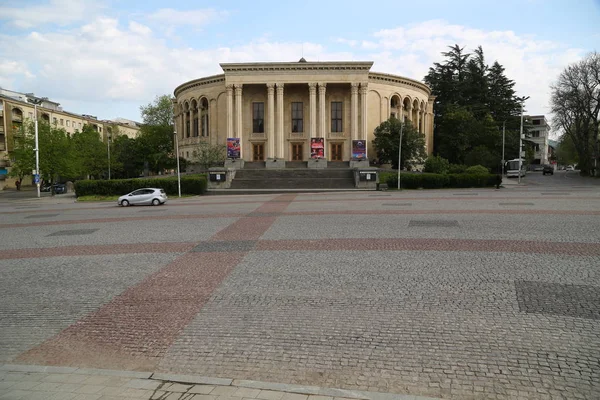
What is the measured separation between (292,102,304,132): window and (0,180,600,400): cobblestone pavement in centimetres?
4501

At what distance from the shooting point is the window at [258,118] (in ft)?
193

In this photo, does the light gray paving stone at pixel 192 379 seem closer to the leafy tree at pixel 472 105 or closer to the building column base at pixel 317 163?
the building column base at pixel 317 163

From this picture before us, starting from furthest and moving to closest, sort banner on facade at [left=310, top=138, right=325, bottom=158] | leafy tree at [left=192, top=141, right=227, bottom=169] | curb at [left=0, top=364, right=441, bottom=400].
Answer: leafy tree at [left=192, top=141, right=227, bottom=169] < banner on facade at [left=310, top=138, right=325, bottom=158] < curb at [left=0, top=364, right=441, bottom=400]

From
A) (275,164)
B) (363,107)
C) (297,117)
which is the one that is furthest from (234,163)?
(363,107)

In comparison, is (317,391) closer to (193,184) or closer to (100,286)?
(100,286)

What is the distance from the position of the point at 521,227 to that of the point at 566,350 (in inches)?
415

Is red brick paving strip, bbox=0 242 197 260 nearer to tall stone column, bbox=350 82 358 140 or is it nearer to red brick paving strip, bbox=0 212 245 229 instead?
red brick paving strip, bbox=0 212 245 229

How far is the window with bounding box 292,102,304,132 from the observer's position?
193ft

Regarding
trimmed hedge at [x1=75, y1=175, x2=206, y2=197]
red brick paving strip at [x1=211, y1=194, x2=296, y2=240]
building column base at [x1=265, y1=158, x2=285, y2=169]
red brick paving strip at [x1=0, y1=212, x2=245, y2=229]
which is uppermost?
building column base at [x1=265, y1=158, x2=285, y2=169]

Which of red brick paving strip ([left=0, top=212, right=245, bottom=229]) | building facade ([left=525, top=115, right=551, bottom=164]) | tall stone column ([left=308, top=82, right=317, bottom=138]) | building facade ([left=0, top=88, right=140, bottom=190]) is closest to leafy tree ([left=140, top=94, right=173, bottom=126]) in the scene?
building facade ([left=0, top=88, right=140, bottom=190])

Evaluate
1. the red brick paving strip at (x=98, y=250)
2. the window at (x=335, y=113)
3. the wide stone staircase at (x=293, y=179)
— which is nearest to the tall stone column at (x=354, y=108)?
the window at (x=335, y=113)

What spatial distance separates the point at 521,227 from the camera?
49.9 feet

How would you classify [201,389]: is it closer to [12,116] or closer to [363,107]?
[363,107]

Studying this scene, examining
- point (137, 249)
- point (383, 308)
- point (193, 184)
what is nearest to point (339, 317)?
point (383, 308)
